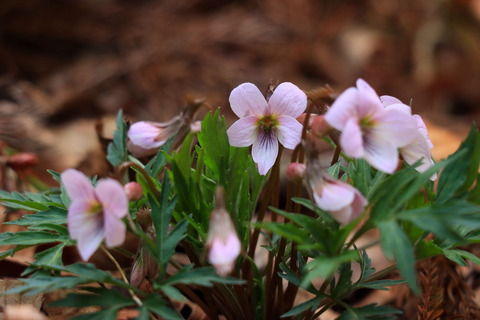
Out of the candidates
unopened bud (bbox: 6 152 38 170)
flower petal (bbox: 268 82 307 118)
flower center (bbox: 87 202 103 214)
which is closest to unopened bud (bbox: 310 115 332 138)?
flower petal (bbox: 268 82 307 118)

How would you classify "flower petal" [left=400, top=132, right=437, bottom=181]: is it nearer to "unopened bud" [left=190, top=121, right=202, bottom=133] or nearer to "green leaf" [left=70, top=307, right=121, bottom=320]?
"unopened bud" [left=190, top=121, right=202, bottom=133]

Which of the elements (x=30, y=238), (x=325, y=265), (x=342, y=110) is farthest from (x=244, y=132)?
(x=30, y=238)

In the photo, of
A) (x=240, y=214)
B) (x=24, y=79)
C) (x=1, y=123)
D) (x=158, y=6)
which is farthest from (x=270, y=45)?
(x=240, y=214)

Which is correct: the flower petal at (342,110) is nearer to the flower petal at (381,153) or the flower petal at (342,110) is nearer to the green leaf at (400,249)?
the flower petal at (381,153)

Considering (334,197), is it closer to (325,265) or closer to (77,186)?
(325,265)

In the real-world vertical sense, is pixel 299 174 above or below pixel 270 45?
above

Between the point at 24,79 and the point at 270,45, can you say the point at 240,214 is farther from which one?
the point at 270,45
